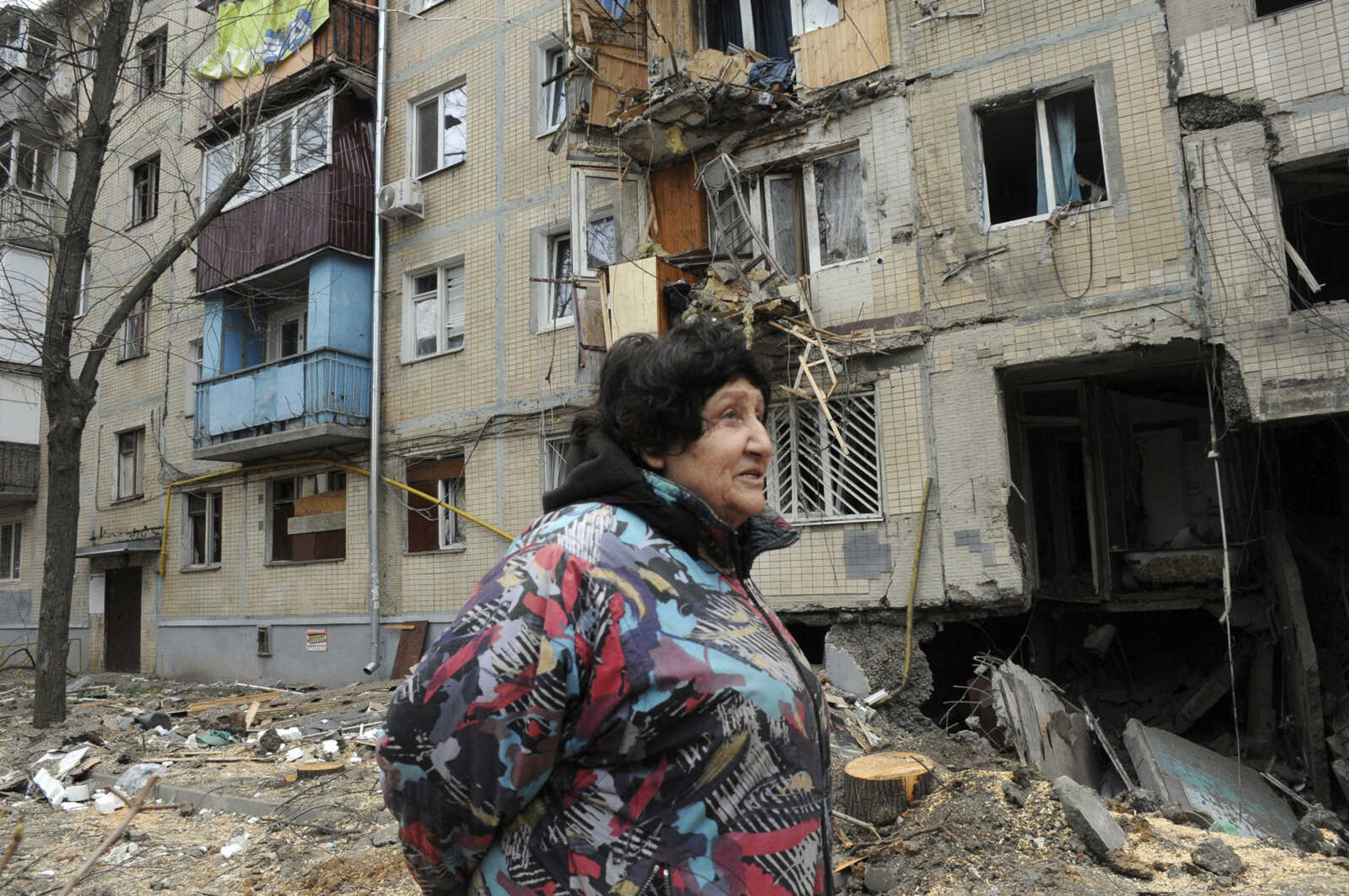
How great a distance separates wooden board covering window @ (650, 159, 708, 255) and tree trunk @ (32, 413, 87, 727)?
250 inches

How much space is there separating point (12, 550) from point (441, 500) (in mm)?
12916

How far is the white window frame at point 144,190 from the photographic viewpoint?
57.6 feet

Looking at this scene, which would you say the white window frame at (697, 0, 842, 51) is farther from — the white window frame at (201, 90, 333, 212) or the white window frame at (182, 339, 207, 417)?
the white window frame at (182, 339, 207, 417)

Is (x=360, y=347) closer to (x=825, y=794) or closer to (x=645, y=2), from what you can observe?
(x=645, y=2)

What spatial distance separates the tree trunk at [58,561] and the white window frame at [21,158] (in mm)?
2928

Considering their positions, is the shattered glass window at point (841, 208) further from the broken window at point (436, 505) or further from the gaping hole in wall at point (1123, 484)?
the broken window at point (436, 505)

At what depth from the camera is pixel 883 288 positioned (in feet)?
29.0

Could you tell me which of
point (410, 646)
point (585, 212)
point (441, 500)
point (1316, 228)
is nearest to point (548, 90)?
point (585, 212)

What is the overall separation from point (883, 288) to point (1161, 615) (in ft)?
17.6

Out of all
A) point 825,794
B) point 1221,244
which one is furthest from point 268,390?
point 825,794

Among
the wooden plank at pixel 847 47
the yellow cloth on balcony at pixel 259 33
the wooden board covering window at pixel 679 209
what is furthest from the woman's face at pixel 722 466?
the yellow cloth on balcony at pixel 259 33

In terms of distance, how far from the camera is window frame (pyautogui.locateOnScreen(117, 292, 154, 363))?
55.1 feet

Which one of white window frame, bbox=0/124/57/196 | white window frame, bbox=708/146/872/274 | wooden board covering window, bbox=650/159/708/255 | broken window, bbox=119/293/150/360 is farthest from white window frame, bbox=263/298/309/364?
white window frame, bbox=708/146/872/274

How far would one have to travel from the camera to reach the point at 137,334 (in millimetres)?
17375
